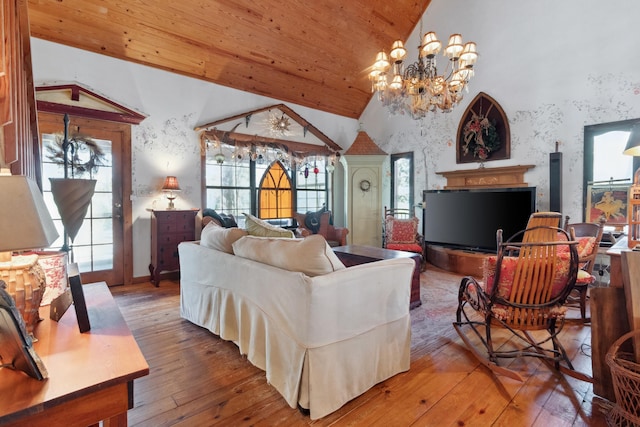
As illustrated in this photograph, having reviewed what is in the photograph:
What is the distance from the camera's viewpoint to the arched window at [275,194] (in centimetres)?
562

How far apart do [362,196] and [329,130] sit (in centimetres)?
157

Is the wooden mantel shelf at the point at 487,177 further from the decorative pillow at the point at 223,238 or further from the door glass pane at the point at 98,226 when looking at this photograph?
the door glass pane at the point at 98,226

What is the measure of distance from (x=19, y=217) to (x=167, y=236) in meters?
3.52

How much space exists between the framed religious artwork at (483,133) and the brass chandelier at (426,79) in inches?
82.4

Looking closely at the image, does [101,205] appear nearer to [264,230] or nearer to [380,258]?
[264,230]

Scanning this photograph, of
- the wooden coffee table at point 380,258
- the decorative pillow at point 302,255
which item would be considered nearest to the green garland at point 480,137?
the wooden coffee table at point 380,258

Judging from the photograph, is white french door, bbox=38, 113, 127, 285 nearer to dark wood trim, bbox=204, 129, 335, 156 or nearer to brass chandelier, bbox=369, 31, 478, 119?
dark wood trim, bbox=204, 129, 335, 156

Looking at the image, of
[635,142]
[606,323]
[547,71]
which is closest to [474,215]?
[547,71]

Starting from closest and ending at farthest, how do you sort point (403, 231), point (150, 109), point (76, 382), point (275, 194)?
point (76, 382) < point (150, 109) < point (403, 231) < point (275, 194)

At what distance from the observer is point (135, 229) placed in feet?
14.1

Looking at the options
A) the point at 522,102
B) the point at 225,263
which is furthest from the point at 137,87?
the point at 522,102

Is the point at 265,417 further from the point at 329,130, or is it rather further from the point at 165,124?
the point at 329,130

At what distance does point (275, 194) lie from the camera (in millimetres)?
5797

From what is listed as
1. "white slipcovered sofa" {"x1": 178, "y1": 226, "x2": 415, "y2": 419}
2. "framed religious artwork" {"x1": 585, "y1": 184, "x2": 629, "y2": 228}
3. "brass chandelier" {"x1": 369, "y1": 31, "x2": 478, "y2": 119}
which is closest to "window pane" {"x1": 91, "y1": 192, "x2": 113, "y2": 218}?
"white slipcovered sofa" {"x1": 178, "y1": 226, "x2": 415, "y2": 419}
